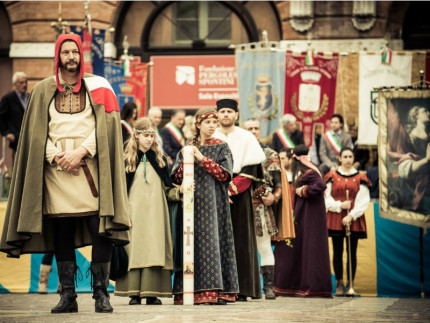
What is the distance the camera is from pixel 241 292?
9.55m

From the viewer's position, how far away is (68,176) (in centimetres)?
721

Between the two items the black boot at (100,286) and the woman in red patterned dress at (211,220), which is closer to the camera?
the black boot at (100,286)

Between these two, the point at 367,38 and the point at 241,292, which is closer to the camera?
the point at 241,292

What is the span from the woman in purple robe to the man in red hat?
4.81 m

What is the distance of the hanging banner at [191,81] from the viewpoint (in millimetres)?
18000

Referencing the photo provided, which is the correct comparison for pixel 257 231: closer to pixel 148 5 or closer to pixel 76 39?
pixel 76 39

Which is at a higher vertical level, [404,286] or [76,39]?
[76,39]

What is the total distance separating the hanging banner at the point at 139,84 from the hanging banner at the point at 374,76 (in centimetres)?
380

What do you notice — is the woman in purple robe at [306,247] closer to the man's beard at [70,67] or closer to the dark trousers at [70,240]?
the dark trousers at [70,240]

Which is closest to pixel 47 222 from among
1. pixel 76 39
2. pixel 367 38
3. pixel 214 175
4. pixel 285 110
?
pixel 76 39

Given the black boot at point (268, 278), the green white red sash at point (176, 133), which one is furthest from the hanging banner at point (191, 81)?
the black boot at point (268, 278)

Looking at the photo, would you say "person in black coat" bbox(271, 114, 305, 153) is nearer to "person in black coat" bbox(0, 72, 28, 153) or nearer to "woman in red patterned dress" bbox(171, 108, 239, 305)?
"person in black coat" bbox(0, 72, 28, 153)

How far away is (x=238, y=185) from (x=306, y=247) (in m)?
2.54

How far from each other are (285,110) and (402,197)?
492cm
